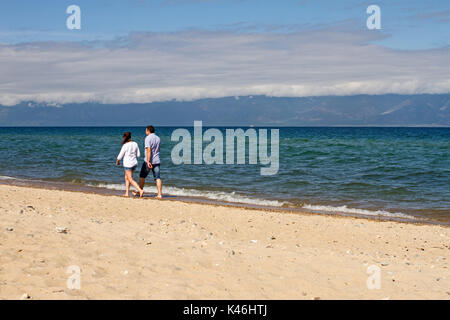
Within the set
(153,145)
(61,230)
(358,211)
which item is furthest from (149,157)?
(358,211)

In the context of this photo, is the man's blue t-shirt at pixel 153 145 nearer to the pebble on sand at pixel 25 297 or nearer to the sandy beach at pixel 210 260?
the sandy beach at pixel 210 260

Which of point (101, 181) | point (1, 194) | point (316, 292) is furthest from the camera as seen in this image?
point (101, 181)

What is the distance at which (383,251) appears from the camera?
9.34m

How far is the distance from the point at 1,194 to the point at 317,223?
9.16m

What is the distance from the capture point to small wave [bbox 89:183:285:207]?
15.9m

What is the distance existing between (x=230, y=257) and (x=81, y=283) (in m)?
2.36

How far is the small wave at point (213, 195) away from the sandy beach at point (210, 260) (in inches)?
184

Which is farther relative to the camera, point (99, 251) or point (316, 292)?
point (99, 251)

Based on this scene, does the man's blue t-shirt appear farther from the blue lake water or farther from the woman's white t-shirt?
the blue lake water

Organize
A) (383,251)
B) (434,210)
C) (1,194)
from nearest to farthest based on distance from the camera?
(383,251) < (1,194) < (434,210)

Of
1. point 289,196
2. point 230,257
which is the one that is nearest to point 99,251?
point 230,257

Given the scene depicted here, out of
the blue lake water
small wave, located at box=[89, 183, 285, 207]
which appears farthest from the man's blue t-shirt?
the blue lake water
